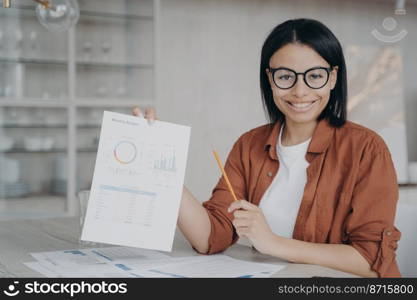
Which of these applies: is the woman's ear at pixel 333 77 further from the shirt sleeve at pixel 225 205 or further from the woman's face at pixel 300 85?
the shirt sleeve at pixel 225 205

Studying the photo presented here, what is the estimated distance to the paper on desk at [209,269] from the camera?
1292 millimetres

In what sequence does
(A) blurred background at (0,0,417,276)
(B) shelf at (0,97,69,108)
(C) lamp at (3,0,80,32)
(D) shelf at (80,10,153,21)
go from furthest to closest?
1. (D) shelf at (80,10,153,21)
2. (A) blurred background at (0,0,417,276)
3. (B) shelf at (0,97,69,108)
4. (C) lamp at (3,0,80,32)

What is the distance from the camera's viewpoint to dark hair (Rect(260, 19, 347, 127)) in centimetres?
164

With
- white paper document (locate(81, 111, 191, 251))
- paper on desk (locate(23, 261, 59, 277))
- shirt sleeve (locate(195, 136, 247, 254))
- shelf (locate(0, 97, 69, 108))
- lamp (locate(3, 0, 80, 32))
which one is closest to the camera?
paper on desk (locate(23, 261, 59, 277))

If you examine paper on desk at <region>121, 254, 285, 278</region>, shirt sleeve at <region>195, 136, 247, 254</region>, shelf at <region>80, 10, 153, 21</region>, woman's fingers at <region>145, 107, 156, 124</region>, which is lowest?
paper on desk at <region>121, 254, 285, 278</region>

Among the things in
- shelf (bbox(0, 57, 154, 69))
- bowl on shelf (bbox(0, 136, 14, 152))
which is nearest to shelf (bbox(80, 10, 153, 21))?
shelf (bbox(0, 57, 154, 69))

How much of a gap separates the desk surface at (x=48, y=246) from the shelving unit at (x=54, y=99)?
2263mm

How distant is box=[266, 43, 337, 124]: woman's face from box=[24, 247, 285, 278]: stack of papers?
47 cm

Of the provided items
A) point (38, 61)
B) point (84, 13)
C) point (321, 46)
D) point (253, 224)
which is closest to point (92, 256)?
point (253, 224)

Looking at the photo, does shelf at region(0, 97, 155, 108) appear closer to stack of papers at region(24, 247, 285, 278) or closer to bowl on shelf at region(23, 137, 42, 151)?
bowl on shelf at region(23, 137, 42, 151)

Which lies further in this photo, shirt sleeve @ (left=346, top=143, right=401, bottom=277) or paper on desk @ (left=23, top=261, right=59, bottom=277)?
shirt sleeve @ (left=346, top=143, right=401, bottom=277)

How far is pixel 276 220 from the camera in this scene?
1.69 m

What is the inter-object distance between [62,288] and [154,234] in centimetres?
29

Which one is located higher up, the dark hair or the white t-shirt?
the dark hair
